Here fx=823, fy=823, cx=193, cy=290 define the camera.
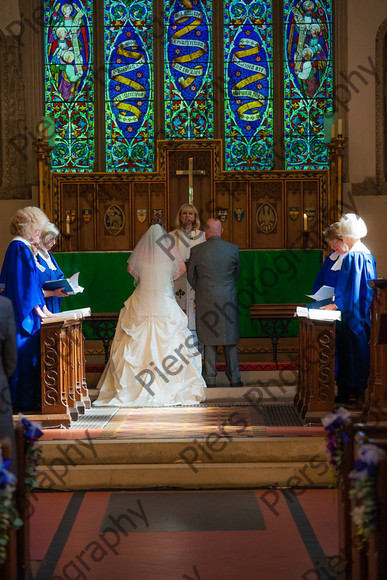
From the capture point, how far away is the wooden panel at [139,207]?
11.0 m

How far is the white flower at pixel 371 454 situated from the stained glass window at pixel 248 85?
8549mm

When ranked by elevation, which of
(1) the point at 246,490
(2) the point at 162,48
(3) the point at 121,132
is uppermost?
(2) the point at 162,48

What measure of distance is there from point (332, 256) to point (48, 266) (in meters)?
2.61

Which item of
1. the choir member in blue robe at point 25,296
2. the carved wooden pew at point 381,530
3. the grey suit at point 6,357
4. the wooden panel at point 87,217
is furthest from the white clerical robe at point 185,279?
the carved wooden pew at point 381,530

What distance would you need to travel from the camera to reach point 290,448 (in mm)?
5742

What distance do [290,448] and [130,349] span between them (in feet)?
7.95

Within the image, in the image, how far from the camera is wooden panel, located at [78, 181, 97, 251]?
1104cm

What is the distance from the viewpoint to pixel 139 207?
36.4 ft

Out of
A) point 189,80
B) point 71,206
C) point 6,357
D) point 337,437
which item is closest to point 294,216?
point 189,80

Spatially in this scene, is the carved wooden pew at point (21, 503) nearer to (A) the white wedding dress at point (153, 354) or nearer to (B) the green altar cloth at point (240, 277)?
(A) the white wedding dress at point (153, 354)

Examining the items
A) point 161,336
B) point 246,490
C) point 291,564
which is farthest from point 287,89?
point 291,564

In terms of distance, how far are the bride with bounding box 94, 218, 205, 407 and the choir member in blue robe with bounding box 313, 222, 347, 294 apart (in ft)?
4.54

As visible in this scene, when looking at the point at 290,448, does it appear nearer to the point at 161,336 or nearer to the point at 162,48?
the point at 161,336

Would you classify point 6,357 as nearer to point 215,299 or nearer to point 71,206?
point 215,299
